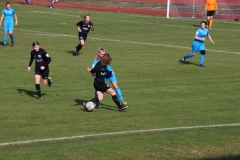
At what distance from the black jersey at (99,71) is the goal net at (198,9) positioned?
3486 centimetres

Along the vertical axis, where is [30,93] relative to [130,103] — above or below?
below

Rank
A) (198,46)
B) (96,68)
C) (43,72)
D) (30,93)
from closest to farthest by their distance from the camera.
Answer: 1. (96,68)
2. (43,72)
3. (30,93)
4. (198,46)

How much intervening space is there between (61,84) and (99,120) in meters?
6.63

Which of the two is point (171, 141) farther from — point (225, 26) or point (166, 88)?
point (225, 26)

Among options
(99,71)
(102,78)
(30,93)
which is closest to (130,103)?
(102,78)

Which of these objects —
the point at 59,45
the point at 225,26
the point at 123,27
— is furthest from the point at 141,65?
the point at 225,26

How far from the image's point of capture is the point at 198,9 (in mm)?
54125

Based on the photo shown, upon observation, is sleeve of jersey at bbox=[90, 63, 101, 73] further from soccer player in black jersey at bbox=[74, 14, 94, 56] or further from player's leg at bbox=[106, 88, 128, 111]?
soccer player in black jersey at bbox=[74, 14, 94, 56]

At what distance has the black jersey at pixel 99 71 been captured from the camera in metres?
16.9

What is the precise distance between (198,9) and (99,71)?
38.4 m

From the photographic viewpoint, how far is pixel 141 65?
90.0ft

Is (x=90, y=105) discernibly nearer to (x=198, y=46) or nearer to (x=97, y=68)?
(x=97, y=68)

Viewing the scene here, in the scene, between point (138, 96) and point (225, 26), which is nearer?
point (138, 96)

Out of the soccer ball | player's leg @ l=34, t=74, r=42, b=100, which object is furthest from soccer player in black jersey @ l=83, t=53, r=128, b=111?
player's leg @ l=34, t=74, r=42, b=100
